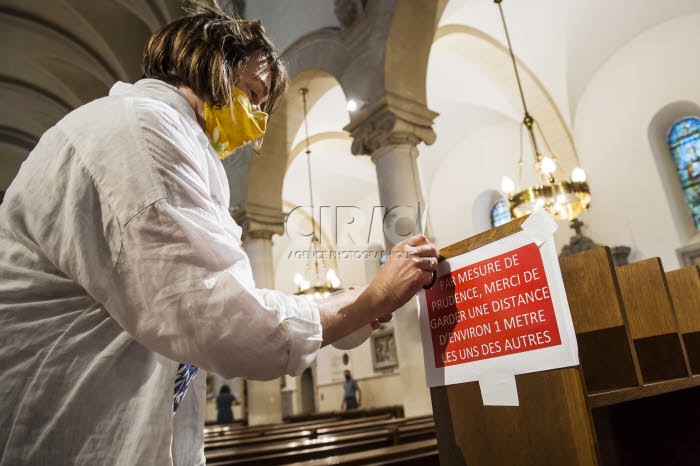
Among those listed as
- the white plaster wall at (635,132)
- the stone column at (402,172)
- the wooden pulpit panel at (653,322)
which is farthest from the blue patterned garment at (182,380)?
the white plaster wall at (635,132)

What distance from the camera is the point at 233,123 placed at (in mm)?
1374

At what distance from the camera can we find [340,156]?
15445 mm

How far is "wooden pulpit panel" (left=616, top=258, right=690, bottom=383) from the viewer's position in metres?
1.77

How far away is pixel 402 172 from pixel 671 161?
7371 millimetres

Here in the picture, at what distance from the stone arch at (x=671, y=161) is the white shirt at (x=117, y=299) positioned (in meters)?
10.8

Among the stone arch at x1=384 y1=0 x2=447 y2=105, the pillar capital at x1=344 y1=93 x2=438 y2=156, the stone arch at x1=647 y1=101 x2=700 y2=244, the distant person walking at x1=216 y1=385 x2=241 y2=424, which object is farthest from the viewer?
the stone arch at x1=647 y1=101 x2=700 y2=244

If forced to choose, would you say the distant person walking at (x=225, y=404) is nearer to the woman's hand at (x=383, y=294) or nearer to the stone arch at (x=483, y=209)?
the stone arch at (x=483, y=209)

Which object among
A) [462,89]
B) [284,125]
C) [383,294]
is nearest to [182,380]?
[383,294]

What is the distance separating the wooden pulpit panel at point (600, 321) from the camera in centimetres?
141

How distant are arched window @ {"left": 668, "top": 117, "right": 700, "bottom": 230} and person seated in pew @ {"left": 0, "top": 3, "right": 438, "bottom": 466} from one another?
1101 centimetres

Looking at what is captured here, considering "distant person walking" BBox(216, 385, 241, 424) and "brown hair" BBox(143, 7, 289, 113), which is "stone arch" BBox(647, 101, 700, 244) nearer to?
"distant person walking" BBox(216, 385, 241, 424)

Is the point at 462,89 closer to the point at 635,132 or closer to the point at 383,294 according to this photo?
the point at 635,132

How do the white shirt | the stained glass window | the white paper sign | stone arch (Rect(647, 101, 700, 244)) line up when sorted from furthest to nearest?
the stained glass window < stone arch (Rect(647, 101, 700, 244)) < the white paper sign < the white shirt

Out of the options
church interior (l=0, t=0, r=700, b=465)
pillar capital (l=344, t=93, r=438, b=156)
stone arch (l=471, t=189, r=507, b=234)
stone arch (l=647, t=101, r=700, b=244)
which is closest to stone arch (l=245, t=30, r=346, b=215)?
church interior (l=0, t=0, r=700, b=465)
